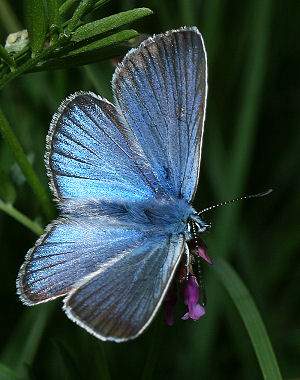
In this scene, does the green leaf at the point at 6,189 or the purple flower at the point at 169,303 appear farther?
the green leaf at the point at 6,189

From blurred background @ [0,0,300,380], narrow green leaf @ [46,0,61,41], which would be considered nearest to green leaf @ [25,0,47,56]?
narrow green leaf @ [46,0,61,41]

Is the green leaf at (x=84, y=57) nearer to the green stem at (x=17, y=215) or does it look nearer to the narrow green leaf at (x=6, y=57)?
the narrow green leaf at (x=6, y=57)

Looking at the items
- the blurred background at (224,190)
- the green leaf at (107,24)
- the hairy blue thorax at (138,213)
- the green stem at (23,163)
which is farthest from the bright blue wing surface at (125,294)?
the blurred background at (224,190)

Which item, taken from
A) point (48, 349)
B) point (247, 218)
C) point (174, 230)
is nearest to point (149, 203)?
point (174, 230)

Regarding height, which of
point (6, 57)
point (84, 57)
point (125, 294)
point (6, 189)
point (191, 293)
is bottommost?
point (191, 293)

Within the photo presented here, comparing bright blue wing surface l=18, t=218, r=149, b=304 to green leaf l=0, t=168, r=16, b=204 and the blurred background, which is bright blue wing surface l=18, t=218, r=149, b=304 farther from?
the blurred background

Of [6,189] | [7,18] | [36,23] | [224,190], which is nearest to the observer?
[36,23]

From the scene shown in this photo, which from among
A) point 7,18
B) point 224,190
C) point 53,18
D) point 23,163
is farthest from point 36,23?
point 224,190

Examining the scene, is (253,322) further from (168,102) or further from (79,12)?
(79,12)
